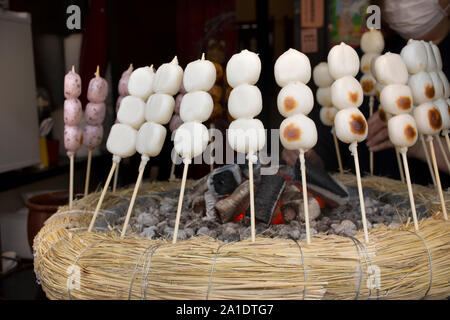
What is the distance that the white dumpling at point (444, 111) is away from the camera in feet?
5.01

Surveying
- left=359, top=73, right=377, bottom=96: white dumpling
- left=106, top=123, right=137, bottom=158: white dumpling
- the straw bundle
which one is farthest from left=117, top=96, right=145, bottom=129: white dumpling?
left=359, top=73, right=377, bottom=96: white dumpling

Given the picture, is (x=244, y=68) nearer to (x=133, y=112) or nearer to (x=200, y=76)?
(x=200, y=76)

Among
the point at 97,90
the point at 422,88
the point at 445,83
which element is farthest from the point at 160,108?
the point at 445,83

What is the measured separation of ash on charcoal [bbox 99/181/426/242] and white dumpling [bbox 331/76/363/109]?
416mm

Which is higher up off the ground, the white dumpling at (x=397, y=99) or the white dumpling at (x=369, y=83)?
the white dumpling at (x=369, y=83)

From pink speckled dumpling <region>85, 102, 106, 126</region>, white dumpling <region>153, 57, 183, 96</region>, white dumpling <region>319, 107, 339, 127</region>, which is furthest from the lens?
white dumpling <region>319, 107, 339, 127</region>

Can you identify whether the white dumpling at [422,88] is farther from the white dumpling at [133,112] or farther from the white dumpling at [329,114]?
the white dumpling at [133,112]

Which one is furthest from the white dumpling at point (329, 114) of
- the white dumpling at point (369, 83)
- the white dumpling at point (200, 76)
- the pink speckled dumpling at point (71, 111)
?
the pink speckled dumpling at point (71, 111)

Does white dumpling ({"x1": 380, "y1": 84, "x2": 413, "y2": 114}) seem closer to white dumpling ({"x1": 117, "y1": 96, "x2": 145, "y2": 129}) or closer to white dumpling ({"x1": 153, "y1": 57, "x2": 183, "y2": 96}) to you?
white dumpling ({"x1": 153, "y1": 57, "x2": 183, "y2": 96})

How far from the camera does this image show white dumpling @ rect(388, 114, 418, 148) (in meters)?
1.34

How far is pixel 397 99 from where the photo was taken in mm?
1338

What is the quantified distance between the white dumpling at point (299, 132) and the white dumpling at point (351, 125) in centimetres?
9

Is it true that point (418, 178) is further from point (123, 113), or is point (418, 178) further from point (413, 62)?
point (123, 113)

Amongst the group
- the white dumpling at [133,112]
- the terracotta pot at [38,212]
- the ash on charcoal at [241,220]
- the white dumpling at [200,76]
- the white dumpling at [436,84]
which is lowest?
the terracotta pot at [38,212]
